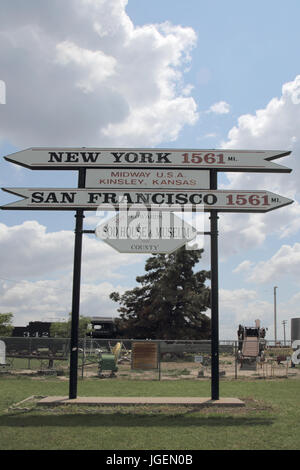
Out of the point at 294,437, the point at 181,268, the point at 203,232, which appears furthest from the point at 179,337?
the point at 294,437

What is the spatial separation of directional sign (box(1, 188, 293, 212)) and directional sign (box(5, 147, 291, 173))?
69 cm

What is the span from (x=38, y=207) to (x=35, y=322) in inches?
1348

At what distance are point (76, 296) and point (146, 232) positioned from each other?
2.41 meters

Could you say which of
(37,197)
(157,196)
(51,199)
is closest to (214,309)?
(157,196)

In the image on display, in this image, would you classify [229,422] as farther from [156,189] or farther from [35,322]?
[35,322]

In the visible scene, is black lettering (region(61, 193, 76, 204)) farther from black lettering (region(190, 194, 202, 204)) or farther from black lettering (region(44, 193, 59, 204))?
black lettering (region(190, 194, 202, 204))

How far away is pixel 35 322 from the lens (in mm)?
43312

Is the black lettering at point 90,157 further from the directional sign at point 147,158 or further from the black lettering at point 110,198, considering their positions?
the black lettering at point 110,198

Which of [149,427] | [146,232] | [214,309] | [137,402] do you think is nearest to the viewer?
[149,427]

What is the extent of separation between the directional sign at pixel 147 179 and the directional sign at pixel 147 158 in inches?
6.6

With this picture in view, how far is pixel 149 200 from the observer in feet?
37.7

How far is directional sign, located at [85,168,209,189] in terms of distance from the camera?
11.6 m

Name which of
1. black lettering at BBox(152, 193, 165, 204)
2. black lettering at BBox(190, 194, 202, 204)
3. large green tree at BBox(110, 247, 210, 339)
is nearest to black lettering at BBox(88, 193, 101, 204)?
black lettering at BBox(152, 193, 165, 204)

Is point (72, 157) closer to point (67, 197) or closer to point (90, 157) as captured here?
point (90, 157)
